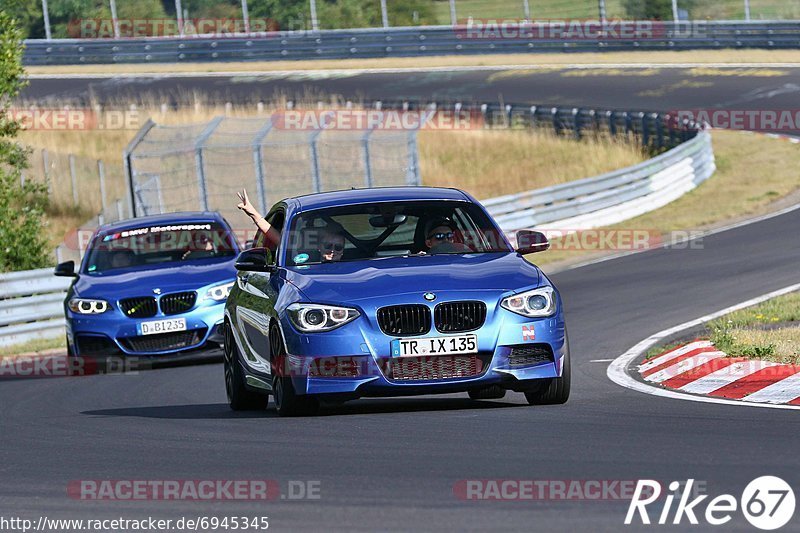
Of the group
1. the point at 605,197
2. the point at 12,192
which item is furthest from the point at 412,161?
the point at 12,192

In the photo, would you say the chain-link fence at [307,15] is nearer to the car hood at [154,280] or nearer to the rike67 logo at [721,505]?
the car hood at [154,280]

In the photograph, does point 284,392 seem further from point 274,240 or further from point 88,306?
point 88,306

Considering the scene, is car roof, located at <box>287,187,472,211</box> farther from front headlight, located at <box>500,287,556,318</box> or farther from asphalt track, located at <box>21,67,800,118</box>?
asphalt track, located at <box>21,67,800,118</box>

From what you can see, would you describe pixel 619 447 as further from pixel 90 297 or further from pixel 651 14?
pixel 651 14

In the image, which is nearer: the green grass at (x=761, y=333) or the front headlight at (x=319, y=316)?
the front headlight at (x=319, y=316)

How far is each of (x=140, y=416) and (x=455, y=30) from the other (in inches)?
1658

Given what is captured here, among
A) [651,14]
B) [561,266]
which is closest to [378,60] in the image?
[651,14]

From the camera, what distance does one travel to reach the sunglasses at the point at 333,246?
9.95 m

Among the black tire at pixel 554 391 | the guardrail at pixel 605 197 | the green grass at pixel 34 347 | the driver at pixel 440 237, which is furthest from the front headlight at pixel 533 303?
the guardrail at pixel 605 197

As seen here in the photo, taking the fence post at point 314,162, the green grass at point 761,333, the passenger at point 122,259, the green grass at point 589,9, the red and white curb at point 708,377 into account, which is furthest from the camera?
the green grass at point 589,9

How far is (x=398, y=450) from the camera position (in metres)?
7.64


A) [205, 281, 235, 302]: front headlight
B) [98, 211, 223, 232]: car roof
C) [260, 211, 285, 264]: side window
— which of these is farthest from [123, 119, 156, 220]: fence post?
[260, 211, 285, 264]: side window

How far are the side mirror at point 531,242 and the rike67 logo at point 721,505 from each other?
13.1ft

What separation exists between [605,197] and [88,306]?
13541 mm
